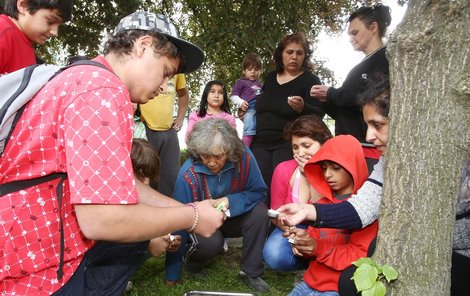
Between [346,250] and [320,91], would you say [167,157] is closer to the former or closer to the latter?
[320,91]

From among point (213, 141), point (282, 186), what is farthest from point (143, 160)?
point (282, 186)

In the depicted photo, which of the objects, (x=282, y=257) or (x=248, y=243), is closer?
(x=282, y=257)

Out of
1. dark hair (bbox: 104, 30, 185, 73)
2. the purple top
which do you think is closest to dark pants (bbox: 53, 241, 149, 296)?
dark hair (bbox: 104, 30, 185, 73)

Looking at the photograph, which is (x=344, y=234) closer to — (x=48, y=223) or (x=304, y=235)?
(x=304, y=235)

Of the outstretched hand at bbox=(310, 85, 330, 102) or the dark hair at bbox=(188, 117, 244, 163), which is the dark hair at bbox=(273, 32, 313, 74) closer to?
the outstretched hand at bbox=(310, 85, 330, 102)

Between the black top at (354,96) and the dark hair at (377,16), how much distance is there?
0.29 m

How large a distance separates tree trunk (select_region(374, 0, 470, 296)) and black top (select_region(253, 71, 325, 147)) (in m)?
2.30

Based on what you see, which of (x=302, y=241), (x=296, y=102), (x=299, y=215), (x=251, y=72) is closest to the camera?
(x=299, y=215)

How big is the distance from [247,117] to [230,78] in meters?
5.94

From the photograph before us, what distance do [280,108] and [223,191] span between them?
107 centimetres

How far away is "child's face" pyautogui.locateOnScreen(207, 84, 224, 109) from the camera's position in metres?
5.49

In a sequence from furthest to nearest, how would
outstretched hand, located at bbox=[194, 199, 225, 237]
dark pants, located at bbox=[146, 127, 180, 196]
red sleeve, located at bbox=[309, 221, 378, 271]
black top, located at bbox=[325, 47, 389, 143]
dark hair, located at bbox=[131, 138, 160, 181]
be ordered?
1. dark pants, located at bbox=[146, 127, 180, 196]
2. black top, located at bbox=[325, 47, 389, 143]
3. dark hair, located at bbox=[131, 138, 160, 181]
4. red sleeve, located at bbox=[309, 221, 378, 271]
5. outstretched hand, located at bbox=[194, 199, 225, 237]

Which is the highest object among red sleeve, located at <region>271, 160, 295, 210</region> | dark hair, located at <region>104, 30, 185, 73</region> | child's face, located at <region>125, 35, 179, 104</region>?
dark hair, located at <region>104, 30, 185, 73</region>

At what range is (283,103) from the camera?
13.3 ft
